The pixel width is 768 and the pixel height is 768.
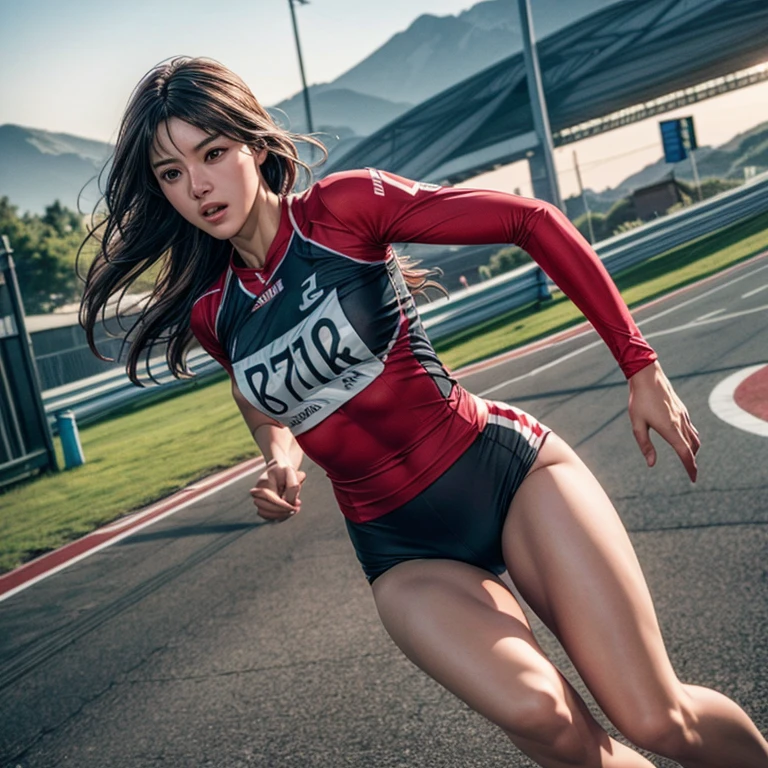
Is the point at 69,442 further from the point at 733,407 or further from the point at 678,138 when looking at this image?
the point at 678,138

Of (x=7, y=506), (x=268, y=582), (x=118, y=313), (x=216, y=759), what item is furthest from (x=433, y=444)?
(x=7, y=506)

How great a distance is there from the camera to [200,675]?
443cm

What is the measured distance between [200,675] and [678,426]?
10.1ft

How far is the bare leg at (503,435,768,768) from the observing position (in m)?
2.06

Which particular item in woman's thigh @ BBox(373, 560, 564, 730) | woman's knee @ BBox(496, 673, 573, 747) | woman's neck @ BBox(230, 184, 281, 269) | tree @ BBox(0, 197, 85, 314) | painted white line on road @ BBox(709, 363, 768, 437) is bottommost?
painted white line on road @ BBox(709, 363, 768, 437)

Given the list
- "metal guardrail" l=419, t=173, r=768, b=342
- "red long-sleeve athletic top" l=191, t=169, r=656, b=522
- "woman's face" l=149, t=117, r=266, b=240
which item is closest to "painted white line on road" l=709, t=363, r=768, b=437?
"red long-sleeve athletic top" l=191, t=169, r=656, b=522

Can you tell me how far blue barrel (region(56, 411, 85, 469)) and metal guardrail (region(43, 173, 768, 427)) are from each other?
388cm

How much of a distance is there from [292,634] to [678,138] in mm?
25492

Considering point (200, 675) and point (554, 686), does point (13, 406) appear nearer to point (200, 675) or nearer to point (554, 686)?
point (200, 675)

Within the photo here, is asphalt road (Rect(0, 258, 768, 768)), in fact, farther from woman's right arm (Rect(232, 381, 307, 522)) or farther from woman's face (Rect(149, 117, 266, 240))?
woman's face (Rect(149, 117, 266, 240))

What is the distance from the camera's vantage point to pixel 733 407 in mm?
6906

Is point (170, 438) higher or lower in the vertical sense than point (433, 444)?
lower

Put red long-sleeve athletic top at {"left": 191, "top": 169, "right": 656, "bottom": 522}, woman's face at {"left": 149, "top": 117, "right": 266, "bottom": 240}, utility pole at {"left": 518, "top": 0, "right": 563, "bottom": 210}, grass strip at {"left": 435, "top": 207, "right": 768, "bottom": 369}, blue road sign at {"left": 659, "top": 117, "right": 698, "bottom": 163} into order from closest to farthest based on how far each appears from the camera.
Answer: red long-sleeve athletic top at {"left": 191, "top": 169, "right": 656, "bottom": 522}, woman's face at {"left": 149, "top": 117, "right": 266, "bottom": 240}, grass strip at {"left": 435, "top": 207, "right": 768, "bottom": 369}, utility pole at {"left": 518, "top": 0, "right": 563, "bottom": 210}, blue road sign at {"left": 659, "top": 117, "right": 698, "bottom": 163}

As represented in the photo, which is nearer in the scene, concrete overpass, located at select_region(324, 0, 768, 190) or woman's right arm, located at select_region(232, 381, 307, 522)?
woman's right arm, located at select_region(232, 381, 307, 522)
